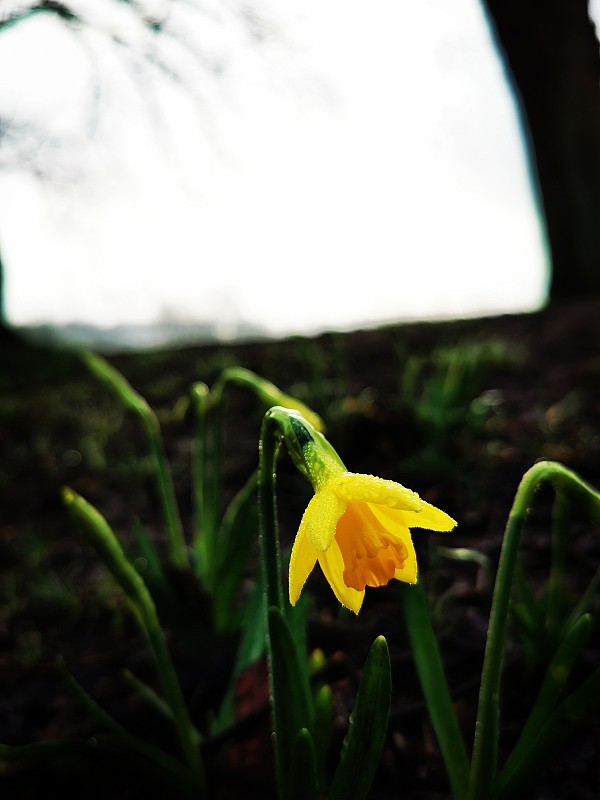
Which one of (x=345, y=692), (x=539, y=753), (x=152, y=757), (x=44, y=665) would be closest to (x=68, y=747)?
(x=152, y=757)

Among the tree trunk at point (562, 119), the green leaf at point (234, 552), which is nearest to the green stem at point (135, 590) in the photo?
the green leaf at point (234, 552)

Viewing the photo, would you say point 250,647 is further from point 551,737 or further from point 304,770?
point 551,737

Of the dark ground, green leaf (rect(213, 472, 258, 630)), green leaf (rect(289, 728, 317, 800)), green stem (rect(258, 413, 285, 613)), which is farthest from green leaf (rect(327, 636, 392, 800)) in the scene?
green leaf (rect(213, 472, 258, 630))

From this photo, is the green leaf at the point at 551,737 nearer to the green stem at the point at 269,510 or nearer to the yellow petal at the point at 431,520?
the yellow petal at the point at 431,520

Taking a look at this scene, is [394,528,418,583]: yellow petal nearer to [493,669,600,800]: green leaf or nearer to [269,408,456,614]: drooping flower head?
[269,408,456,614]: drooping flower head

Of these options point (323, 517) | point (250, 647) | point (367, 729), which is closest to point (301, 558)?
point (323, 517)

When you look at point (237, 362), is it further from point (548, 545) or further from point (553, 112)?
point (553, 112)
